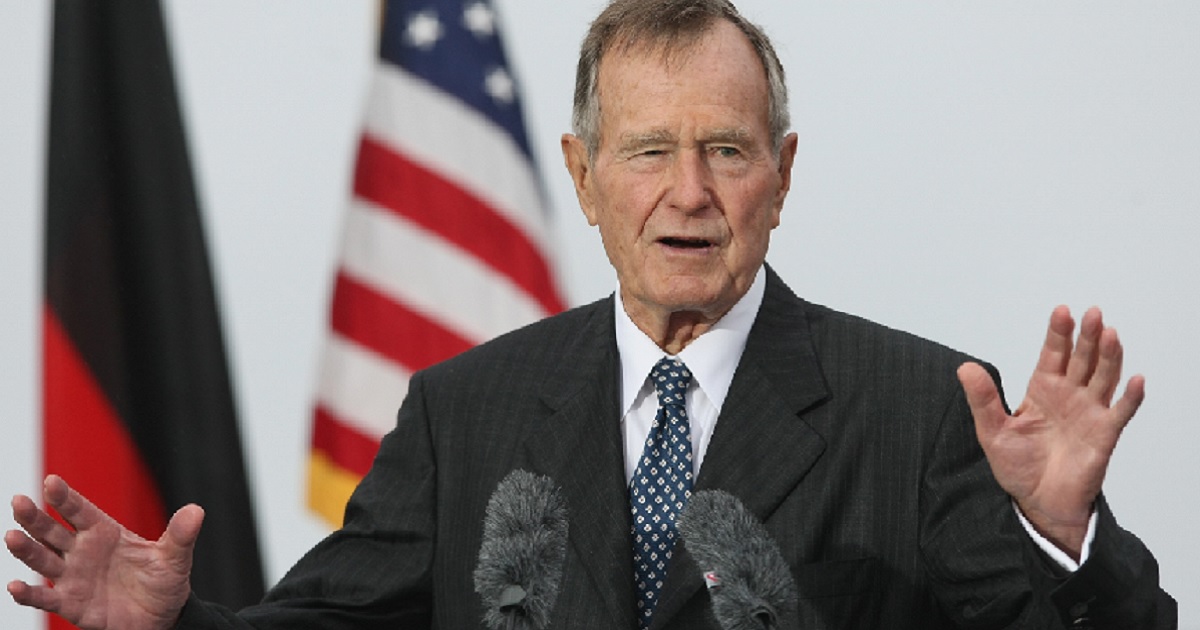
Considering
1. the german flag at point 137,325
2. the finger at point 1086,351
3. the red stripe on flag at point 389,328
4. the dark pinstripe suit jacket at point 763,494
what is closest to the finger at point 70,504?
the dark pinstripe suit jacket at point 763,494

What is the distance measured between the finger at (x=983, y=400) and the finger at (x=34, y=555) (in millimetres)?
1067

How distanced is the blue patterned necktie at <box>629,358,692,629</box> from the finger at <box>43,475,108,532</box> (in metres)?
0.68

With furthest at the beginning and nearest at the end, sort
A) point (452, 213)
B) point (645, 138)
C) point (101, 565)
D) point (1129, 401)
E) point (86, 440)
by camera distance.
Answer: point (452, 213), point (86, 440), point (645, 138), point (101, 565), point (1129, 401)

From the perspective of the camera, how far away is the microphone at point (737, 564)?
5.77ft

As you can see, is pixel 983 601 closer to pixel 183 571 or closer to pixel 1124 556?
pixel 1124 556

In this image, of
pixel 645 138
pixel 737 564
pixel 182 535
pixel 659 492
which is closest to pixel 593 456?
pixel 659 492

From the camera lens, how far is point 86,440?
3.66m

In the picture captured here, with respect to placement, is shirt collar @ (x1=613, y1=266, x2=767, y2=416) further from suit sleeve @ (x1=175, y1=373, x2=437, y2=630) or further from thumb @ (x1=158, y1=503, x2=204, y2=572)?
thumb @ (x1=158, y1=503, x2=204, y2=572)

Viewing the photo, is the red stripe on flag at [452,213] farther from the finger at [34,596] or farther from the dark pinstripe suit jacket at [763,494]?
the finger at [34,596]

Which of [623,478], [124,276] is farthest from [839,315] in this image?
[124,276]

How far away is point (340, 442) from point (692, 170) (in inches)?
77.2

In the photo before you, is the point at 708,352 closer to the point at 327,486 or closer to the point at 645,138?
the point at 645,138

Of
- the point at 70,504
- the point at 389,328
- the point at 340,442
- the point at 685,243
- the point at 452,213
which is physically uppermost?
the point at 452,213

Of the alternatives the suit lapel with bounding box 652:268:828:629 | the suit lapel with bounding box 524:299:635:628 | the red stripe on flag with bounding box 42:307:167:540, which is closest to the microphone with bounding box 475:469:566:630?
the suit lapel with bounding box 524:299:635:628
